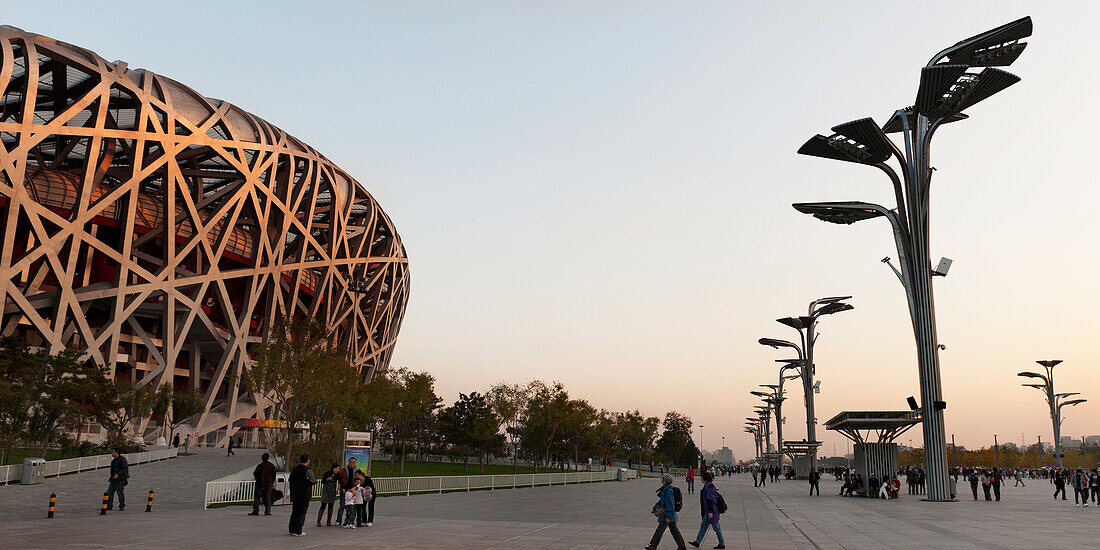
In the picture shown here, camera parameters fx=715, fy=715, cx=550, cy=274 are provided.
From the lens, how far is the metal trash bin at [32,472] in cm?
2283

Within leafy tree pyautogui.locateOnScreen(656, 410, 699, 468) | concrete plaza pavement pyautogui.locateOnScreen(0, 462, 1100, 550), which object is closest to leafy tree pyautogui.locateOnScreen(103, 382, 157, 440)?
concrete plaza pavement pyautogui.locateOnScreen(0, 462, 1100, 550)

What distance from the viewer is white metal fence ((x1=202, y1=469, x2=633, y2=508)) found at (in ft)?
65.1

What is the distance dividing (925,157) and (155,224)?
46.0 meters

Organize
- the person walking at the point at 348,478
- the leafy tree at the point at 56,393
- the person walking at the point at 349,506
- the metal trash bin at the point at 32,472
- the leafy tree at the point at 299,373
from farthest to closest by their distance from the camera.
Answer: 1. the leafy tree at the point at 56,393
2. the leafy tree at the point at 299,373
3. the metal trash bin at the point at 32,472
4. the person walking at the point at 348,478
5. the person walking at the point at 349,506

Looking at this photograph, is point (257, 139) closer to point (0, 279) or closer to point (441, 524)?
point (0, 279)

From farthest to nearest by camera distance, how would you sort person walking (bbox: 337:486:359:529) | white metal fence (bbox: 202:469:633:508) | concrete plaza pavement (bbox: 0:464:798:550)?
Result: white metal fence (bbox: 202:469:633:508) < person walking (bbox: 337:486:359:529) < concrete plaza pavement (bbox: 0:464:798:550)

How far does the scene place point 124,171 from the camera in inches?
1766

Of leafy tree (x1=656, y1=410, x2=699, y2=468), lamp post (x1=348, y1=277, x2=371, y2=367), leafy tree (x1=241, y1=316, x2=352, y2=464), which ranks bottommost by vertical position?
leafy tree (x1=656, y1=410, x2=699, y2=468)

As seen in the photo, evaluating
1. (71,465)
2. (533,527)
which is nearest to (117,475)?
(533,527)

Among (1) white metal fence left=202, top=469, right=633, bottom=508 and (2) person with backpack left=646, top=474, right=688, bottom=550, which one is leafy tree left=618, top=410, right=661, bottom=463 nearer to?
(1) white metal fence left=202, top=469, right=633, bottom=508

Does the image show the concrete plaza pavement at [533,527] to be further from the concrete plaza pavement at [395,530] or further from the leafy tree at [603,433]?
the leafy tree at [603,433]

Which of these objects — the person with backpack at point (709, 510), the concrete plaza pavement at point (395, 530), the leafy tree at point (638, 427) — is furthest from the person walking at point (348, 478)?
the leafy tree at point (638, 427)

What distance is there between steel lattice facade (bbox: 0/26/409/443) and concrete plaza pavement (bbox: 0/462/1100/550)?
20.7m

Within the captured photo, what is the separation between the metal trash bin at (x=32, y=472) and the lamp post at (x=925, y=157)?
94.9ft
